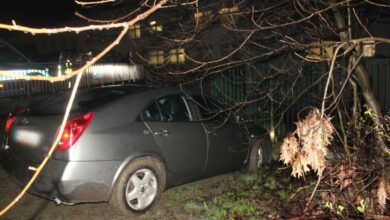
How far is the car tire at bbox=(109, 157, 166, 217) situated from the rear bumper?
5.6 inches

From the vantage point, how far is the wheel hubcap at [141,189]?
5.07 m

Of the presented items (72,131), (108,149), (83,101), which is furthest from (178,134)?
(72,131)

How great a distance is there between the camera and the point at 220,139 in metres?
6.39

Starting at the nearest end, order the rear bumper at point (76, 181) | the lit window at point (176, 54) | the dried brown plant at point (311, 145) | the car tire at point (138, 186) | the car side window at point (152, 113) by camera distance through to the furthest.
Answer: the dried brown plant at point (311, 145), the rear bumper at point (76, 181), the car tire at point (138, 186), the car side window at point (152, 113), the lit window at point (176, 54)

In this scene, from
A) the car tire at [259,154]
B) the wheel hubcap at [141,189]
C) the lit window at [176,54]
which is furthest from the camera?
A: the car tire at [259,154]

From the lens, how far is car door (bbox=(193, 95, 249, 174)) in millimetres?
6207

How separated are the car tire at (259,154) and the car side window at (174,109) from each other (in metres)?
1.66

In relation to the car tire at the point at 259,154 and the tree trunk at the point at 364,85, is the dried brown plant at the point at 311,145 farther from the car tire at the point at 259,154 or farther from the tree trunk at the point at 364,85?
the car tire at the point at 259,154

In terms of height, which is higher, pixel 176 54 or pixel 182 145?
pixel 176 54

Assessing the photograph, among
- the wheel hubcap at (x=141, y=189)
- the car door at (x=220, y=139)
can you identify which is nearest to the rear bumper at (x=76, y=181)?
the wheel hubcap at (x=141, y=189)

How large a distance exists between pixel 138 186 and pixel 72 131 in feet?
3.39

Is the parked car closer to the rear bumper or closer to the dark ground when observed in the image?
the rear bumper

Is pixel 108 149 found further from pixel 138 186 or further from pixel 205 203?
pixel 205 203

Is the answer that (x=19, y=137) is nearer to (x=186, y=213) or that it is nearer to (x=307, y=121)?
(x=186, y=213)
